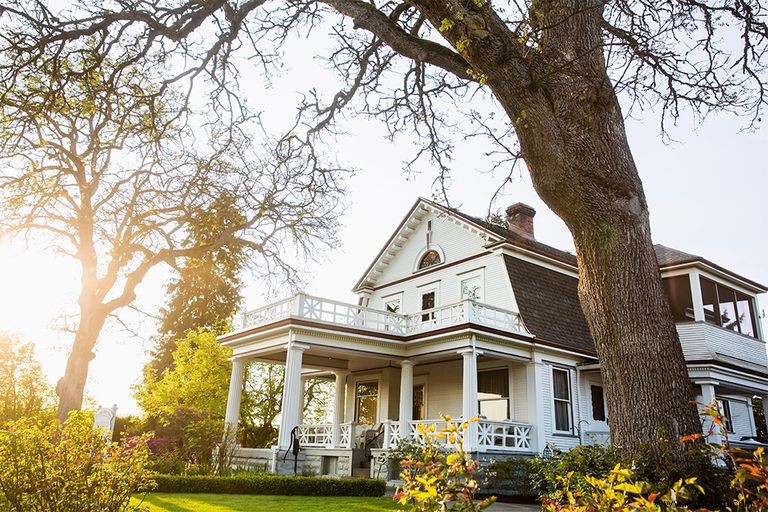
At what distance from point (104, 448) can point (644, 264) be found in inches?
211

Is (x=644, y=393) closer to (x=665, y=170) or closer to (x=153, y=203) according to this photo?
(x=665, y=170)

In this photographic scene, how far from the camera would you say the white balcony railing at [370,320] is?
630 inches

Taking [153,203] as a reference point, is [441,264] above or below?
below

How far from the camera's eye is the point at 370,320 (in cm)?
1769

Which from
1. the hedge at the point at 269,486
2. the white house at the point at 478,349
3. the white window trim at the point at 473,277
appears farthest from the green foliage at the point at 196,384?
the hedge at the point at 269,486

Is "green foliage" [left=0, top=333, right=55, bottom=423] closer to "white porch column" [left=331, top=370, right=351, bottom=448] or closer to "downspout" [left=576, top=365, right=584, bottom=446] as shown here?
"white porch column" [left=331, top=370, right=351, bottom=448]

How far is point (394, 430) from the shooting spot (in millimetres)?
15969

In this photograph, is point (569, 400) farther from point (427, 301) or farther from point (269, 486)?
point (269, 486)

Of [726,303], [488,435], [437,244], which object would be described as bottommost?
[488,435]

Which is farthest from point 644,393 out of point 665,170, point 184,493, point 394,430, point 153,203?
point 153,203

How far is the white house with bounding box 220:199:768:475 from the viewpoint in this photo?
15.8 meters

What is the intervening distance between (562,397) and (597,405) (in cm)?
192

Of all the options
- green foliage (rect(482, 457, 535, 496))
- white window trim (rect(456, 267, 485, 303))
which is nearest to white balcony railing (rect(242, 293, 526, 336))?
white window trim (rect(456, 267, 485, 303))

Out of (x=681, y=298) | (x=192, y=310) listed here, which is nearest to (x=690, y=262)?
(x=681, y=298)
